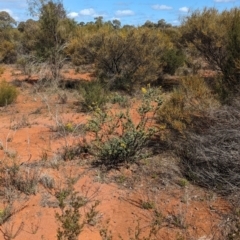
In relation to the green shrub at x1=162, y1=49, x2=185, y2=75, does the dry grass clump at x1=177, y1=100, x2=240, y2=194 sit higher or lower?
lower

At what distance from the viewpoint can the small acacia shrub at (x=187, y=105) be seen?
6051 millimetres

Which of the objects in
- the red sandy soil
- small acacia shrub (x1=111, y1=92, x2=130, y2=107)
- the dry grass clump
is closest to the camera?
the red sandy soil

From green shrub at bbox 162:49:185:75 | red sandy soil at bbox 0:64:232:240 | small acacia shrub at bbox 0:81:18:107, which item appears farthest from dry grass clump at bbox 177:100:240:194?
green shrub at bbox 162:49:185:75

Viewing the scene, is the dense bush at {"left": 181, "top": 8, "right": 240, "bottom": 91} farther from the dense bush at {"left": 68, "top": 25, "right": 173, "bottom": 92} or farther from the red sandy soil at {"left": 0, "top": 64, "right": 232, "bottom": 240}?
the red sandy soil at {"left": 0, "top": 64, "right": 232, "bottom": 240}

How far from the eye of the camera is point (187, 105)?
6254 mm

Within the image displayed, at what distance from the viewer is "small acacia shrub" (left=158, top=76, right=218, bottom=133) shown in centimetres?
605

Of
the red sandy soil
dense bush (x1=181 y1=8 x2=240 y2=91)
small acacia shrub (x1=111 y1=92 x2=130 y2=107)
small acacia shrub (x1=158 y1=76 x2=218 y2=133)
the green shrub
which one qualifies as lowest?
the red sandy soil

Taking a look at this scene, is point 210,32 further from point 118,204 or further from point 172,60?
point 118,204

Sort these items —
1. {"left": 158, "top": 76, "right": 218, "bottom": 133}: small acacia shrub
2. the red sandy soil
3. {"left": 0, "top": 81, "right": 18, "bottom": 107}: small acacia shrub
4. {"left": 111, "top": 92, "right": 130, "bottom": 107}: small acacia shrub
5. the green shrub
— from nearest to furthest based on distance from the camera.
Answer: the red sandy soil
{"left": 158, "top": 76, "right": 218, "bottom": 133}: small acacia shrub
{"left": 111, "top": 92, "right": 130, "bottom": 107}: small acacia shrub
{"left": 0, "top": 81, "right": 18, "bottom": 107}: small acacia shrub
the green shrub

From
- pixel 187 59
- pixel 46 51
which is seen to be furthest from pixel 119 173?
pixel 187 59

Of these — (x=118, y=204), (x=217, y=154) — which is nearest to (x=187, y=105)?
(x=217, y=154)

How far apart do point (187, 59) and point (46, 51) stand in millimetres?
6683

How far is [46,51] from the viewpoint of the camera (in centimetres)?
A: 1459

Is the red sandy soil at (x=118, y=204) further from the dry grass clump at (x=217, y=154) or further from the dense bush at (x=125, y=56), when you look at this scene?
the dense bush at (x=125, y=56)
